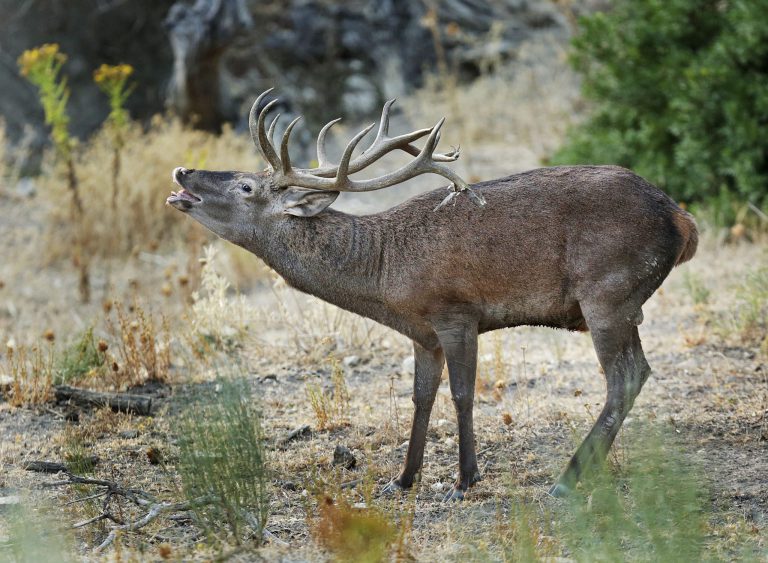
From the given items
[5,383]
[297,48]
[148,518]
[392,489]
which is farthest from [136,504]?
[297,48]

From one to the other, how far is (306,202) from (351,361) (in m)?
2.52

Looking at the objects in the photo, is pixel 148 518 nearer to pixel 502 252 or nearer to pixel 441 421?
pixel 502 252

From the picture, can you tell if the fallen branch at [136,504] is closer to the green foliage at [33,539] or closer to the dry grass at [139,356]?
the green foliage at [33,539]

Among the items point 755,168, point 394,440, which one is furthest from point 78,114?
point 394,440

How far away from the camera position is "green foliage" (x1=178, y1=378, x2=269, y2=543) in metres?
4.82

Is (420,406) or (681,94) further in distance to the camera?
(681,94)

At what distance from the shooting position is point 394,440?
266 inches

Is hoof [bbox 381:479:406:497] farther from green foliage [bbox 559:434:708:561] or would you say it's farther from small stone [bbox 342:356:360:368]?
small stone [bbox 342:356:360:368]

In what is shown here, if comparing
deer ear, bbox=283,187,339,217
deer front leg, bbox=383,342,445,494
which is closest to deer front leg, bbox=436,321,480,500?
deer front leg, bbox=383,342,445,494

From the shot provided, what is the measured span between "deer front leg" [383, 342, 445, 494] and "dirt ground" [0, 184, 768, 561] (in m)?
0.13

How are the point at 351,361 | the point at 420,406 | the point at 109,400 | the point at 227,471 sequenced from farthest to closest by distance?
the point at 351,361, the point at 109,400, the point at 420,406, the point at 227,471

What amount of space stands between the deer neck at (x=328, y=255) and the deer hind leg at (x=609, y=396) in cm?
138

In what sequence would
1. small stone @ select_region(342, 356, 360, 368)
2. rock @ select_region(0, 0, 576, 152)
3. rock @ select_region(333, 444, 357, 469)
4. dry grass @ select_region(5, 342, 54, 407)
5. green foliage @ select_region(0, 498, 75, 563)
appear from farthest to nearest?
rock @ select_region(0, 0, 576, 152) < small stone @ select_region(342, 356, 360, 368) < dry grass @ select_region(5, 342, 54, 407) < rock @ select_region(333, 444, 357, 469) < green foliage @ select_region(0, 498, 75, 563)

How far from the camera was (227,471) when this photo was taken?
17.0 ft
